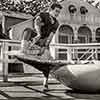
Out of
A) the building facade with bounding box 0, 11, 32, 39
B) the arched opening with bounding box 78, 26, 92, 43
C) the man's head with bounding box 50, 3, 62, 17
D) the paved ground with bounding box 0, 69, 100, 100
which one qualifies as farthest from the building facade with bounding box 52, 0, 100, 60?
the paved ground with bounding box 0, 69, 100, 100

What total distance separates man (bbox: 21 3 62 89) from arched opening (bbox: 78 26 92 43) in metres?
14.5

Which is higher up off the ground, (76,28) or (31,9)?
(31,9)

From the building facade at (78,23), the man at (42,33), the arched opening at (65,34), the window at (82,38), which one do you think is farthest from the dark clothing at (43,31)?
the window at (82,38)

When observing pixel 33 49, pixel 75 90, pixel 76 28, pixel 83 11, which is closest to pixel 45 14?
pixel 33 49

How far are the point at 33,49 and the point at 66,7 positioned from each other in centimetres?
1484

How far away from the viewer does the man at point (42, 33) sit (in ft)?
12.4

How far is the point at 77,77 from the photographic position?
3.41m

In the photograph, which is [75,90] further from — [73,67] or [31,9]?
[31,9]

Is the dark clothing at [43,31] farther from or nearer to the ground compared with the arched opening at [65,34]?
nearer to the ground

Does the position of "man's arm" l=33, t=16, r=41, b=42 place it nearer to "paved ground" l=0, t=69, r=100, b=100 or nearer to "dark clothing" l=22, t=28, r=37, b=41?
"dark clothing" l=22, t=28, r=37, b=41

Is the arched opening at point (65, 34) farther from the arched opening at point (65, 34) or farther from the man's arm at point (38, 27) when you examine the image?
the man's arm at point (38, 27)

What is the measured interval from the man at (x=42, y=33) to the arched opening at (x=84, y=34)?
14454mm

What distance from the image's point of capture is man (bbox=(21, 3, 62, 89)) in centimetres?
378

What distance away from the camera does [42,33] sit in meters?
3.87
